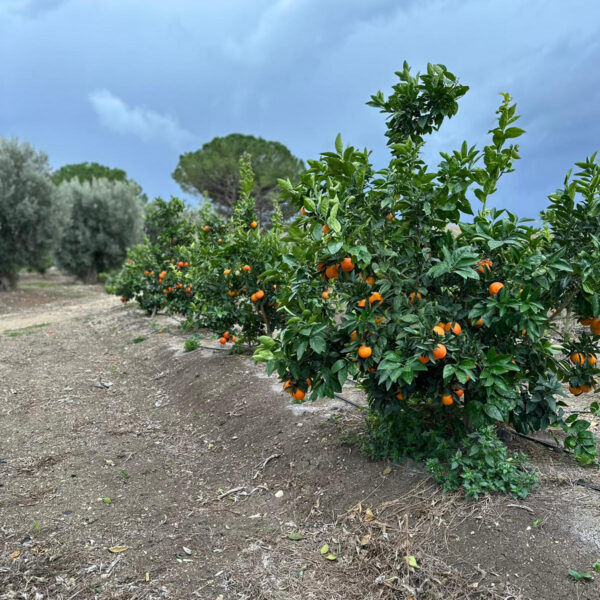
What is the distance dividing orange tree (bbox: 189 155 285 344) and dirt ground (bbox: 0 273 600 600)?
90 centimetres

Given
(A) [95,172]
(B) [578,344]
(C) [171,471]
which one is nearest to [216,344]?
(C) [171,471]

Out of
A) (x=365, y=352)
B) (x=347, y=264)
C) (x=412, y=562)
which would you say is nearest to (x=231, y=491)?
(x=412, y=562)

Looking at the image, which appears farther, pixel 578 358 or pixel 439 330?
pixel 578 358

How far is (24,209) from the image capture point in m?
17.3

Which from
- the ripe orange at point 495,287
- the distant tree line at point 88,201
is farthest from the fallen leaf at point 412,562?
the distant tree line at point 88,201

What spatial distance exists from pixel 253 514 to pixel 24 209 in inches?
672

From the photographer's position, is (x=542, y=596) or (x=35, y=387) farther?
(x=35, y=387)

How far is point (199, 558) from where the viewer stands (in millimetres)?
2934

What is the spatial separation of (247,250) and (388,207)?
9.58 ft

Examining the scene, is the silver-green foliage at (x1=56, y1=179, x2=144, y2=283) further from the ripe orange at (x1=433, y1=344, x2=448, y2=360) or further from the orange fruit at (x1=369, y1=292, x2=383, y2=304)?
the ripe orange at (x1=433, y1=344, x2=448, y2=360)

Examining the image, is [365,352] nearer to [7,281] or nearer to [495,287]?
[495,287]

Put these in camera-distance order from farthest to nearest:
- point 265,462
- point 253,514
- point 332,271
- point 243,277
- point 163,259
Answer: point 163,259 < point 243,277 < point 265,462 < point 253,514 < point 332,271

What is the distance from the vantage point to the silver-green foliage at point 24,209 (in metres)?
17.3

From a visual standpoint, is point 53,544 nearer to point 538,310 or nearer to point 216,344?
point 538,310
